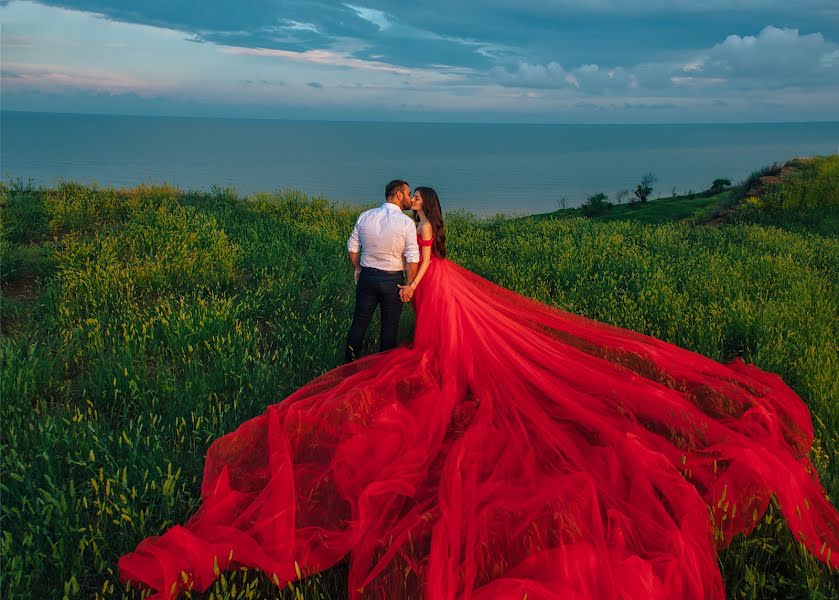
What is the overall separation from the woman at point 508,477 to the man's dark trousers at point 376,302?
675mm

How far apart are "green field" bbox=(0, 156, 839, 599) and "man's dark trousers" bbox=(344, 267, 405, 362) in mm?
484

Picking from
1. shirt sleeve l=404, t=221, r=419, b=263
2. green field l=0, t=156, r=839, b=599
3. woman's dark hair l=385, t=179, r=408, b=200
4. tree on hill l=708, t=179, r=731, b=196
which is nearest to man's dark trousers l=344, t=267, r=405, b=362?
shirt sleeve l=404, t=221, r=419, b=263

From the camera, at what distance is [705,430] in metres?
4.67

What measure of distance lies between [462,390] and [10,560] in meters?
3.73

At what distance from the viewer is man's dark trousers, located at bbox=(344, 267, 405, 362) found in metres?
6.58

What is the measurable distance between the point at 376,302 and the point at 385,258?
663mm

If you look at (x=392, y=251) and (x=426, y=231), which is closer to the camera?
(x=392, y=251)

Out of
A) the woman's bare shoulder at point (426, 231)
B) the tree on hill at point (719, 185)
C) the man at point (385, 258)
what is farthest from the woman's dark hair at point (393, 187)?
the tree on hill at point (719, 185)

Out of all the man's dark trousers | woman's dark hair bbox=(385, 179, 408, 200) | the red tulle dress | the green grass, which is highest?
woman's dark hair bbox=(385, 179, 408, 200)

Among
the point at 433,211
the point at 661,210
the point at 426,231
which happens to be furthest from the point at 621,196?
Result: the point at 426,231

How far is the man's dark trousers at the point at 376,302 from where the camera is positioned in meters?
6.58

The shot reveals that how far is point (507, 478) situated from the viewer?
4.20 meters

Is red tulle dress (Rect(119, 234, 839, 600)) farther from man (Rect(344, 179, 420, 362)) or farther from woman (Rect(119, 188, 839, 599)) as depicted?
man (Rect(344, 179, 420, 362))

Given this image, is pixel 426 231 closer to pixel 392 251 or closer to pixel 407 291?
pixel 392 251
